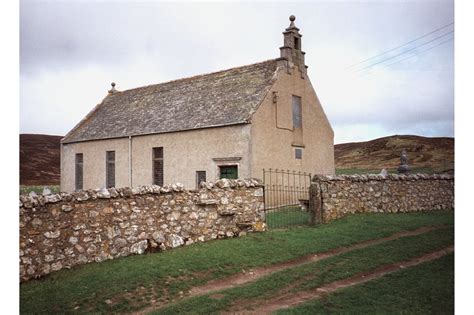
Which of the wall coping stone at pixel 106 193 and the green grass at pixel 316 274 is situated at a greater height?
the wall coping stone at pixel 106 193

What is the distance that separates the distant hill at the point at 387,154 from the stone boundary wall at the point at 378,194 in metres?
1.04

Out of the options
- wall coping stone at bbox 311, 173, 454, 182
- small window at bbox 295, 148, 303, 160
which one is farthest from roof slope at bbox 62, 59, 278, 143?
wall coping stone at bbox 311, 173, 454, 182

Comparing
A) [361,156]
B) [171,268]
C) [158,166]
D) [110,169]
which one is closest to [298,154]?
[361,156]

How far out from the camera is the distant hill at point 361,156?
12.8 meters

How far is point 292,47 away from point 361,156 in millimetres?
7137

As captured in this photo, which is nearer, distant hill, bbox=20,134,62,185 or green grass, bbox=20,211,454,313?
green grass, bbox=20,211,454,313

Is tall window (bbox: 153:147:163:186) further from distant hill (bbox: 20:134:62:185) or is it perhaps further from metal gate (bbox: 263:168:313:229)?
metal gate (bbox: 263:168:313:229)

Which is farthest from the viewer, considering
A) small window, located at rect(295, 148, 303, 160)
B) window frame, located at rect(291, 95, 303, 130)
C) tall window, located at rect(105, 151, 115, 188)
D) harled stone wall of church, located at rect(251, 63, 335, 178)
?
tall window, located at rect(105, 151, 115, 188)

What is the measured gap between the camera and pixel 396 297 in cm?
624

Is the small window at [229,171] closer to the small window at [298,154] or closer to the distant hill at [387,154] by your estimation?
the small window at [298,154]

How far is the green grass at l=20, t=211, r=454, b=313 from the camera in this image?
244 inches

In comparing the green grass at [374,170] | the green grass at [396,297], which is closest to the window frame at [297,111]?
the green grass at [374,170]

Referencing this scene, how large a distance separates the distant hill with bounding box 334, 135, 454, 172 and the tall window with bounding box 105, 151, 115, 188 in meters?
13.7
